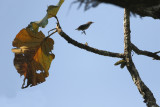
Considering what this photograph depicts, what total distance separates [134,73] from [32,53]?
1.72m

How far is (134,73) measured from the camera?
150 inches

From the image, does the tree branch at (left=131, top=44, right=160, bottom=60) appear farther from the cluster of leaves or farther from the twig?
the cluster of leaves

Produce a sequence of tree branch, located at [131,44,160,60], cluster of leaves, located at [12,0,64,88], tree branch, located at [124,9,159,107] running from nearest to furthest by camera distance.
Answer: tree branch, located at [124,9,159,107], tree branch, located at [131,44,160,60], cluster of leaves, located at [12,0,64,88]

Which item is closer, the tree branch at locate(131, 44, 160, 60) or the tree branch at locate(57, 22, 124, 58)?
the tree branch at locate(57, 22, 124, 58)

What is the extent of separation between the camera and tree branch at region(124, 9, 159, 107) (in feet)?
11.7

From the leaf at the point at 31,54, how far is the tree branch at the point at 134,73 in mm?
1260

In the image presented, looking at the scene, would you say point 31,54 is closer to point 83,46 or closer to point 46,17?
point 46,17

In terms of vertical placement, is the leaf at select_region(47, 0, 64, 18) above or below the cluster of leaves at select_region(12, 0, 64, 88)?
above

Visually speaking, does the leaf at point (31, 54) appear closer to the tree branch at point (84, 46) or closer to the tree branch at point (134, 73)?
the tree branch at point (84, 46)

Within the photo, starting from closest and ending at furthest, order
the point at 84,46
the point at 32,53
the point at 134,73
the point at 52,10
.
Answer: the point at 84,46
the point at 134,73
the point at 52,10
the point at 32,53

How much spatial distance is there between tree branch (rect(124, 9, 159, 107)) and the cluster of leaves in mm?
1161

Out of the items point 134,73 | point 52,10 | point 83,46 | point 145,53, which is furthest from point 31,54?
point 145,53

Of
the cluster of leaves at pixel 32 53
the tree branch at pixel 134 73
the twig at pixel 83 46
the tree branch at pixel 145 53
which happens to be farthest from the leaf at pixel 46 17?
the tree branch at pixel 145 53

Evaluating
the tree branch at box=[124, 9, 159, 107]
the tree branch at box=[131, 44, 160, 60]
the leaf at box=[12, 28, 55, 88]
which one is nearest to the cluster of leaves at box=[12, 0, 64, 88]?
the leaf at box=[12, 28, 55, 88]
